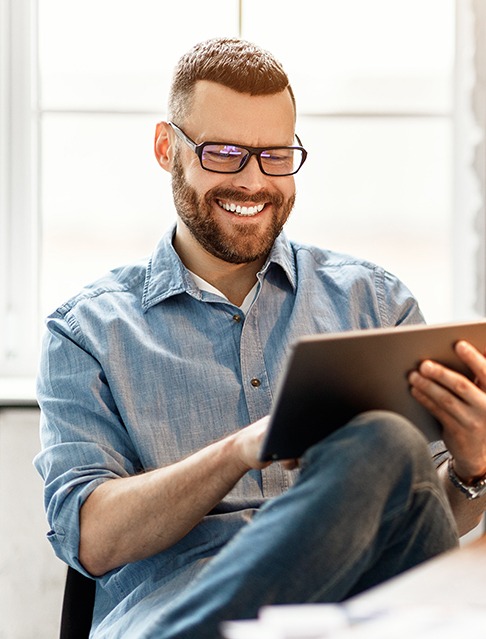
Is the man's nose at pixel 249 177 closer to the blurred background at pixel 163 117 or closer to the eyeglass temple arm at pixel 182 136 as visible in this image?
the eyeglass temple arm at pixel 182 136

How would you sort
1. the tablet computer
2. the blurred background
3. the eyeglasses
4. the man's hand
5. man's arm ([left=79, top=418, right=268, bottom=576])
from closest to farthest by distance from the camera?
1. the tablet computer
2. the man's hand
3. man's arm ([left=79, top=418, right=268, bottom=576])
4. the eyeglasses
5. the blurred background

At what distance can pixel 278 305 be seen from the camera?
1.70m

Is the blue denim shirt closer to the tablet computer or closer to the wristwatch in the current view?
the wristwatch

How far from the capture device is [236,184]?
166cm

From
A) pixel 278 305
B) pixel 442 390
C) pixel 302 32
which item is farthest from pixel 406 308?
pixel 302 32

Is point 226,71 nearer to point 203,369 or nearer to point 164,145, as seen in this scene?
point 164,145

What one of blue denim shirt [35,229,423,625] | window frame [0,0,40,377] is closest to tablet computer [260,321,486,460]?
blue denim shirt [35,229,423,625]

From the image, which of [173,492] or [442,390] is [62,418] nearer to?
[173,492]

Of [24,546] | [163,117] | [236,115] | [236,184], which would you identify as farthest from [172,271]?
[24,546]

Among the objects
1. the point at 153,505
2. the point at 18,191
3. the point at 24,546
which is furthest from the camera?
the point at 18,191

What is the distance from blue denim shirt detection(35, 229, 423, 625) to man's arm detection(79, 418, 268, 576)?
32mm

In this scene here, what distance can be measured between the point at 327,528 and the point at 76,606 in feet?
2.13

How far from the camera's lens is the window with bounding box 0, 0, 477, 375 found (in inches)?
87.8

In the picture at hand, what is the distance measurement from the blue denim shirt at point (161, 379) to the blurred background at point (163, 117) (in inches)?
23.0
